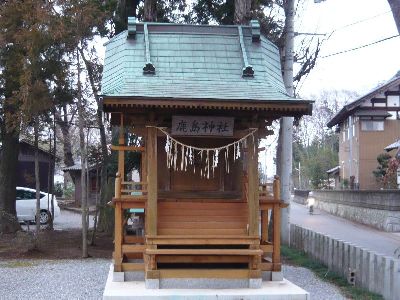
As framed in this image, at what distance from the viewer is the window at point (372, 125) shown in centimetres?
3800

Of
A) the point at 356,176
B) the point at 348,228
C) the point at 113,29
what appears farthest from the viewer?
the point at 356,176

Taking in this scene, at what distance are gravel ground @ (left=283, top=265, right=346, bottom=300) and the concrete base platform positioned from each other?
1557 mm

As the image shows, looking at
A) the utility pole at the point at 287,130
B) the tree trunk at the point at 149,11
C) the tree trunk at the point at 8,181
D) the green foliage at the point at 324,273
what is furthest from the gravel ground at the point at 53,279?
the tree trunk at the point at 149,11

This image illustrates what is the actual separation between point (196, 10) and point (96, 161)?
24.0 feet

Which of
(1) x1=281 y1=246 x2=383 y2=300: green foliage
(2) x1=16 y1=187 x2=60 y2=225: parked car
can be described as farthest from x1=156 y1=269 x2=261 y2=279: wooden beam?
(2) x1=16 y1=187 x2=60 y2=225: parked car

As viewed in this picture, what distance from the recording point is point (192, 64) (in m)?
11.5

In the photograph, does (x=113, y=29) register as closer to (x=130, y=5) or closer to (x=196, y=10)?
(x=130, y=5)

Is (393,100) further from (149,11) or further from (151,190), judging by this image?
(151,190)

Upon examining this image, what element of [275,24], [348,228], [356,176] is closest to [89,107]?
[275,24]

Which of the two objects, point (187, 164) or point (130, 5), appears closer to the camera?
point (187, 164)

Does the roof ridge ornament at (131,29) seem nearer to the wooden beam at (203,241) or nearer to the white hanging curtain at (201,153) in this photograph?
the white hanging curtain at (201,153)

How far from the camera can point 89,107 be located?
60.2 feet

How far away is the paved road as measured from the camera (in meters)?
20.2

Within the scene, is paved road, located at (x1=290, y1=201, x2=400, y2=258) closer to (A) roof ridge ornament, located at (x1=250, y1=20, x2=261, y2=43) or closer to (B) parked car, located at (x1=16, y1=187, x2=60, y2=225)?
(A) roof ridge ornament, located at (x1=250, y1=20, x2=261, y2=43)
